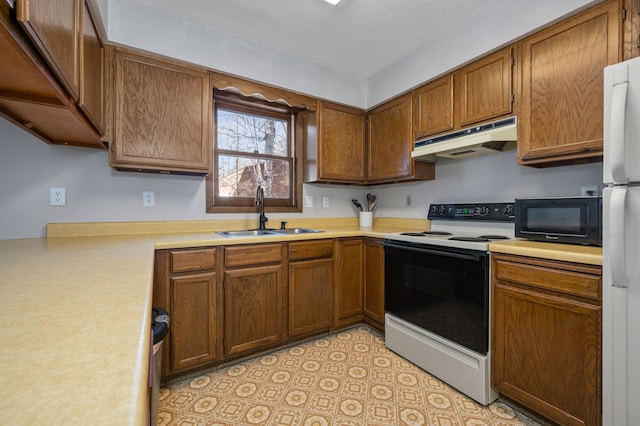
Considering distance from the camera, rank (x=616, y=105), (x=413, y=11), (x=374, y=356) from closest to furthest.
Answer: (x=616, y=105) < (x=413, y=11) < (x=374, y=356)

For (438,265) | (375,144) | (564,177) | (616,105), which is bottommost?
(438,265)

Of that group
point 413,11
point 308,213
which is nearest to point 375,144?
point 308,213

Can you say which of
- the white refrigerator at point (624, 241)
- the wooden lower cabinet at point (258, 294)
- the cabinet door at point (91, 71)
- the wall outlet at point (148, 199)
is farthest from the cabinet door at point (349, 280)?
the cabinet door at point (91, 71)

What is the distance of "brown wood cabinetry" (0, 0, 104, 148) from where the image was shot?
29.2 inches

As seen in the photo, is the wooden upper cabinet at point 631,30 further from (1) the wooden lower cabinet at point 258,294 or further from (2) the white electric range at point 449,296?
(1) the wooden lower cabinet at point 258,294

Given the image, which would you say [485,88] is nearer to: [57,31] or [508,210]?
[508,210]

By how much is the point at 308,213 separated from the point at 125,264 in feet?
6.43

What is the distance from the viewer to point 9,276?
0.84 metres

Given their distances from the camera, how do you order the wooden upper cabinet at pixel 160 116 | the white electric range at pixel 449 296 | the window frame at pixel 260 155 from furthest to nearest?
the window frame at pixel 260 155
the wooden upper cabinet at pixel 160 116
the white electric range at pixel 449 296

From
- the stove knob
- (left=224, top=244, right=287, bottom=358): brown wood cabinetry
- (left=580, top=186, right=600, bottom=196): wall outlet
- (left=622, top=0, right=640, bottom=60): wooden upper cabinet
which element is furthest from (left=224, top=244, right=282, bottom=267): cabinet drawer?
(left=622, top=0, right=640, bottom=60): wooden upper cabinet

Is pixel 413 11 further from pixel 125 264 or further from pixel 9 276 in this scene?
pixel 9 276

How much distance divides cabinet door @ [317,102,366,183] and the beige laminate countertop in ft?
6.43

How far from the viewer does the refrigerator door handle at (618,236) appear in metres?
1.08

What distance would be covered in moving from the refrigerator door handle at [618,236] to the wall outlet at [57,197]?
2876 millimetres
